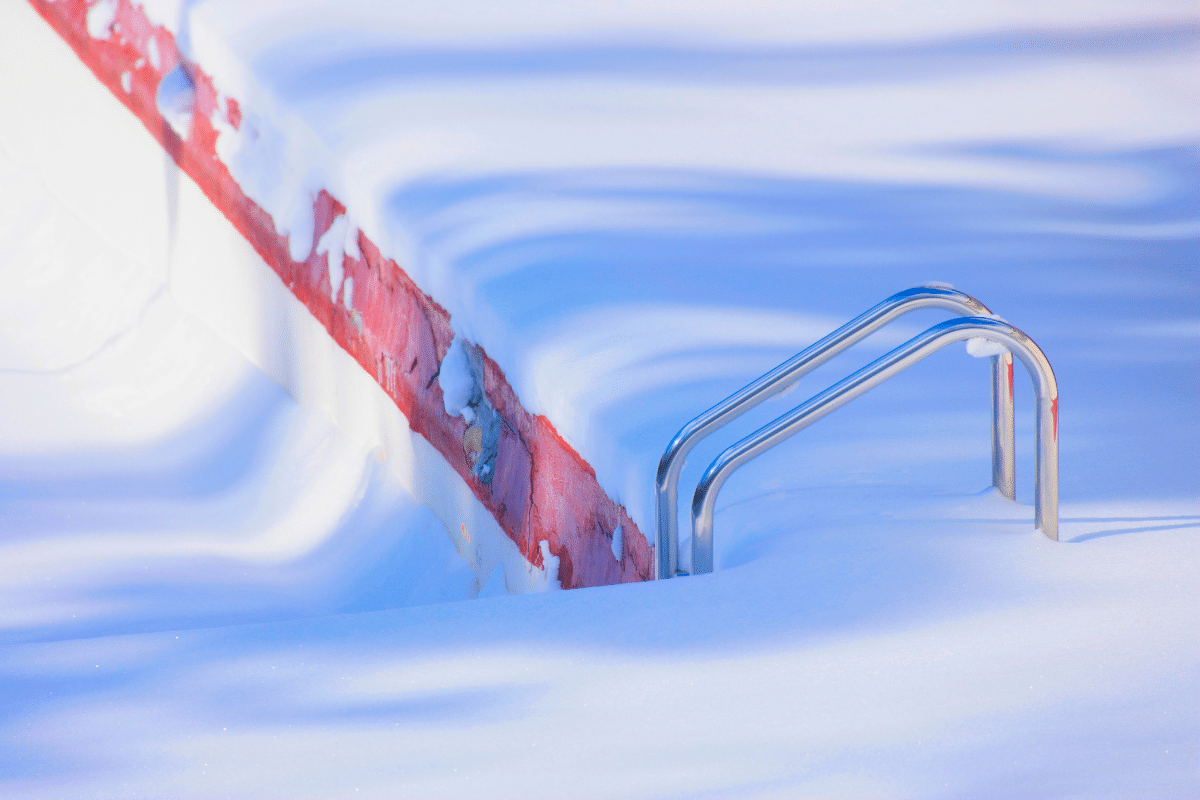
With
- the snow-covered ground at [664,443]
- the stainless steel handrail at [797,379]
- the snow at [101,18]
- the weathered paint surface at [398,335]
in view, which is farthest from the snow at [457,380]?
the snow at [101,18]

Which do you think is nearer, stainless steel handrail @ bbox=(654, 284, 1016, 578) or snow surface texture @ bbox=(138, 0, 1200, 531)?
stainless steel handrail @ bbox=(654, 284, 1016, 578)

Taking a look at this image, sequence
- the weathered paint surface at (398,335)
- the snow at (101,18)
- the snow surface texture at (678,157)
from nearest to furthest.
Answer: the weathered paint surface at (398,335) < the snow surface texture at (678,157) < the snow at (101,18)

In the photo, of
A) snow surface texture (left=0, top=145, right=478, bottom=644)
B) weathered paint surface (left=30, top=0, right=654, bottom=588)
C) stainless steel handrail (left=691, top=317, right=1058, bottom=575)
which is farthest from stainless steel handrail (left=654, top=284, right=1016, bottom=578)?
snow surface texture (left=0, top=145, right=478, bottom=644)

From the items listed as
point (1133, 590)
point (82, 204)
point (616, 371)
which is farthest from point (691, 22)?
point (1133, 590)

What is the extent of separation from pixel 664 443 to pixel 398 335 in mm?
1689

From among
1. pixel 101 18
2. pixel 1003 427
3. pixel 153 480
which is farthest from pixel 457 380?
pixel 101 18

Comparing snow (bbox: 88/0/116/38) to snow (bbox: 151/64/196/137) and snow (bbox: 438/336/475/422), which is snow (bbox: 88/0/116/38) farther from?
snow (bbox: 438/336/475/422)

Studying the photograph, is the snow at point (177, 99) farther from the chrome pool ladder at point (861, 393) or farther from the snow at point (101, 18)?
the chrome pool ladder at point (861, 393)

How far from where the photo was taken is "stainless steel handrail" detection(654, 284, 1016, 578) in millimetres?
2154

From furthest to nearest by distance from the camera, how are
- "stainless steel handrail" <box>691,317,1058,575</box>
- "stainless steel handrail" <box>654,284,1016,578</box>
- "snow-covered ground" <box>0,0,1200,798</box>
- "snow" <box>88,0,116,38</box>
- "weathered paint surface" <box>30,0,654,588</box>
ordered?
"snow" <box>88,0,116,38</box> → "weathered paint surface" <box>30,0,654,588</box> → "stainless steel handrail" <box>654,284,1016,578</box> → "stainless steel handrail" <box>691,317,1058,575</box> → "snow-covered ground" <box>0,0,1200,798</box>

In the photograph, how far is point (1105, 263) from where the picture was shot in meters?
3.87

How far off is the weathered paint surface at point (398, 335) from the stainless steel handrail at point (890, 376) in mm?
456

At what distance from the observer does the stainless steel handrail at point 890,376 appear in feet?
6.25

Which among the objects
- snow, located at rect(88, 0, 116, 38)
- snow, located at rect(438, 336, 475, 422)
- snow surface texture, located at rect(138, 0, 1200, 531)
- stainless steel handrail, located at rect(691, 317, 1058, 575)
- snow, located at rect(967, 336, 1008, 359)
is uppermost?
snow, located at rect(88, 0, 116, 38)
